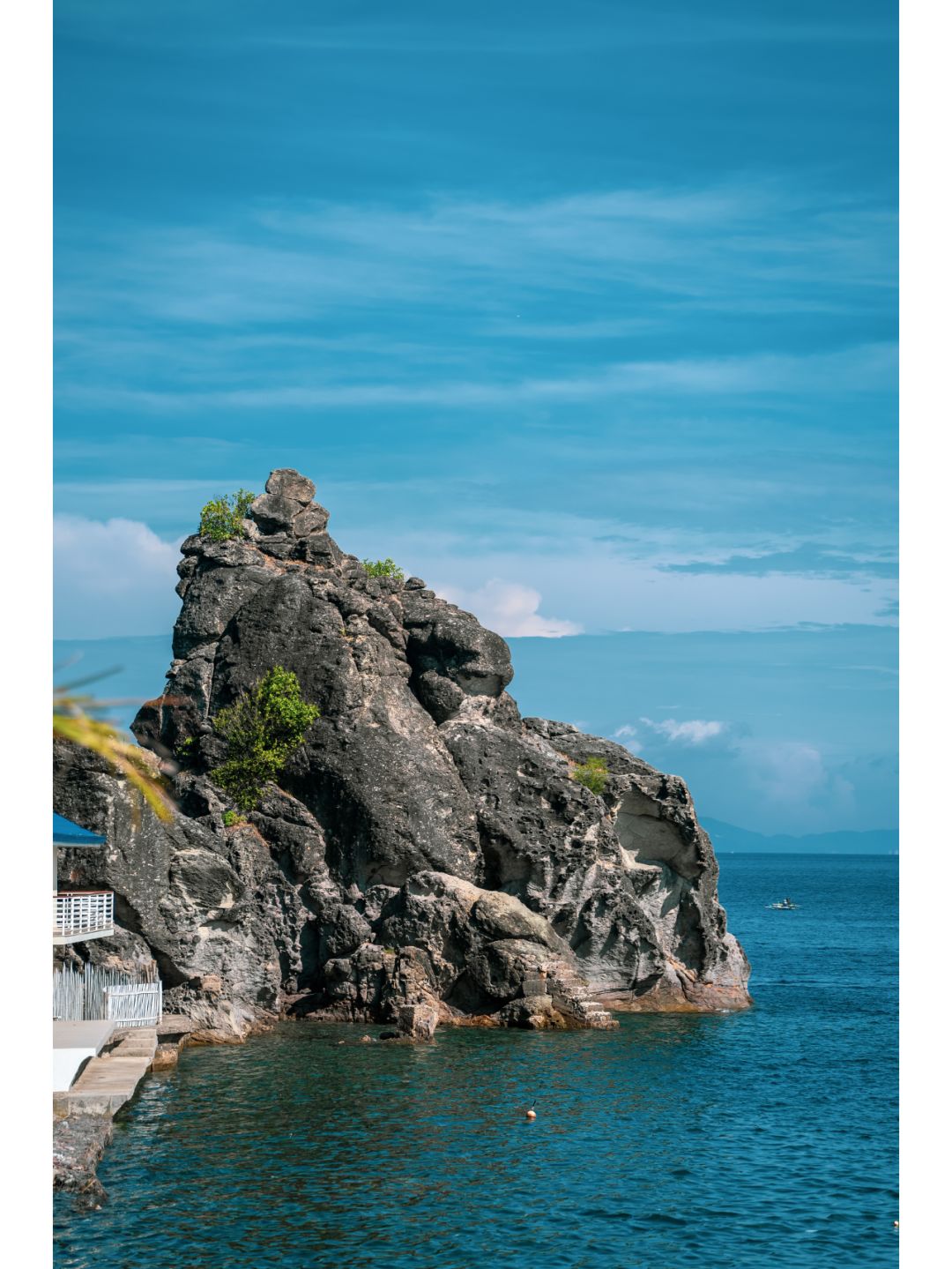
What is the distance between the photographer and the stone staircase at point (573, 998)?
159 feet

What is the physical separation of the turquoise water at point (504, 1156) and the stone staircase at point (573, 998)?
856mm

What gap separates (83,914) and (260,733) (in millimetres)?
14896

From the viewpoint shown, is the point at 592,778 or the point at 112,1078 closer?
the point at 112,1078

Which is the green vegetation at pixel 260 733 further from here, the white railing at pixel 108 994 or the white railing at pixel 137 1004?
the white railing at pixel 137 1004

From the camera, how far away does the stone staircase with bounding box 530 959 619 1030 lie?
48.4 meters

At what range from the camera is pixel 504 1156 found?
101 feet

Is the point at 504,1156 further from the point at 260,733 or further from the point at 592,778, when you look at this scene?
the point at 592,778

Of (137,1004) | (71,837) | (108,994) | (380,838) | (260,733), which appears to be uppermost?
(260,733)

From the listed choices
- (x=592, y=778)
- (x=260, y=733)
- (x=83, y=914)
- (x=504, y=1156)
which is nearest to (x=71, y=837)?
(x=83, y=914)

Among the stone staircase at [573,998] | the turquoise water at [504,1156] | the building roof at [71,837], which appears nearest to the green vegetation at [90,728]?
the turquoise water at [504,1156]

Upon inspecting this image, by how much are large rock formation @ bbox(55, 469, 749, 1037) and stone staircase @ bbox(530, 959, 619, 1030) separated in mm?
79
